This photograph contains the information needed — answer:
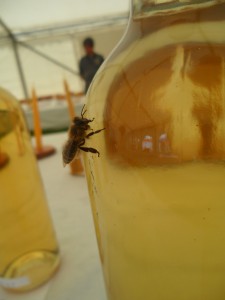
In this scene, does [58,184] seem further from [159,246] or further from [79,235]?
[159,246]

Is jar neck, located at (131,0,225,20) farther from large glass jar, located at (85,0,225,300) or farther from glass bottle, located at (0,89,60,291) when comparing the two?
glass bottle, located at (0,89,60,291)

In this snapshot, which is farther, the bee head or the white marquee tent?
the white marquee tent

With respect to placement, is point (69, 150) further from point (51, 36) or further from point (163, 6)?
point (51, 36)

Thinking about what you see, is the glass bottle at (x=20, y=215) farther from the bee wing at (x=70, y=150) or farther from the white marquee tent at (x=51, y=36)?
the white marquee tent at (x=51, y=36)

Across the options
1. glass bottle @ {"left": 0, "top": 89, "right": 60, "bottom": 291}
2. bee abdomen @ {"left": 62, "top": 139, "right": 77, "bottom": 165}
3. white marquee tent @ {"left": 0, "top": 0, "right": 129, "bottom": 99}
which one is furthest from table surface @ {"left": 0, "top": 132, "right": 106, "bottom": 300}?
white marquee tent @ {"left": 0, "top": 0, "right": 129, "bottom": 99}

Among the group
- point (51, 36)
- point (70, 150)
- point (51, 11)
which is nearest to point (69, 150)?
point (70, 150)
